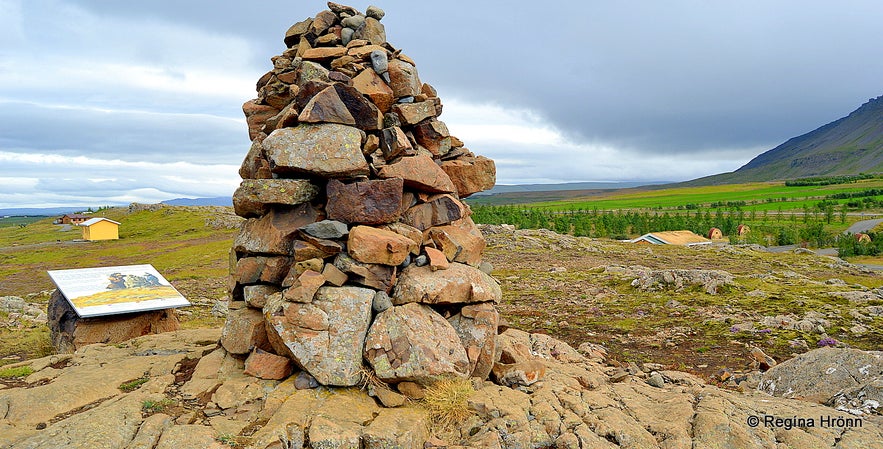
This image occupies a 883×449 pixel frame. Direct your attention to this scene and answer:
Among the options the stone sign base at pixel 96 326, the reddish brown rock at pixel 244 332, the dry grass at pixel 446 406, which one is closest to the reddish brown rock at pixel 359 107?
the reddish brown rock at pixel 244 332

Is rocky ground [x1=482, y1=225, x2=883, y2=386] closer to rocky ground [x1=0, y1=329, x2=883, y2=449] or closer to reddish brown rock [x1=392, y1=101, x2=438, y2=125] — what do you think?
rocky ground [x1=0, y1=329, x2=883, y2=449]

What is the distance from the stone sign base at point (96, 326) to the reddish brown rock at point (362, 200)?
41.9 ft

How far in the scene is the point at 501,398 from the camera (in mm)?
12492

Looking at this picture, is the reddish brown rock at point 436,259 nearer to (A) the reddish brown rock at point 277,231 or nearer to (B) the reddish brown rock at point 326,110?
(A) the reddish brown rock at point 277,231

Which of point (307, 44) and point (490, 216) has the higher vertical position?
point (307, 44)

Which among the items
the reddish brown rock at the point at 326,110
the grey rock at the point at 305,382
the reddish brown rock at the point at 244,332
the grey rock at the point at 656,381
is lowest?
the grey rock at the point at 656,381

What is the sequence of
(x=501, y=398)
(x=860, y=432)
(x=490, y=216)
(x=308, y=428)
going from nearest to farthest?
(x=308, y=428) < (x=860, y=432) < (x=501, y=398) < (x=490, y=216)

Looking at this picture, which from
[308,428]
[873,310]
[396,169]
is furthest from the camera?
[873,310]

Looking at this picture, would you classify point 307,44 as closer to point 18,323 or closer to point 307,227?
point 307,227

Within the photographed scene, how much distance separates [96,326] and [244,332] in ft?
34.6

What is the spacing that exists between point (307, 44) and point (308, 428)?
39.7 feet

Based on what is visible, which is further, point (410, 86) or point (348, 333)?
point (410, 86)

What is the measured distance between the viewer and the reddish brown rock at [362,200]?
1332 cm

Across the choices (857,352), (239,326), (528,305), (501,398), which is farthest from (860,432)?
(528,305)
